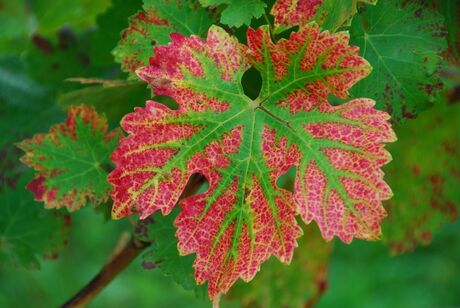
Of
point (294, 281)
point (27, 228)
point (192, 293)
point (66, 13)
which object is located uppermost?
point (66, 13)

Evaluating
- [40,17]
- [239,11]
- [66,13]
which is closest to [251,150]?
[239,11]

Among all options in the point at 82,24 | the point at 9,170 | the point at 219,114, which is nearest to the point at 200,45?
the point at 219,114

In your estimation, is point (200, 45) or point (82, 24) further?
point (82, 24)

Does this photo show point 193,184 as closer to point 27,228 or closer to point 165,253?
point 165,253

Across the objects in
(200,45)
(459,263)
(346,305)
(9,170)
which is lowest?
(459,263)

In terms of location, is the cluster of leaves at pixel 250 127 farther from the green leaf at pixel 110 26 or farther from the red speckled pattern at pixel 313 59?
the green leaf at pixel 110 26

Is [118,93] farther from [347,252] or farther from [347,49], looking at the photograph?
[347,252]
